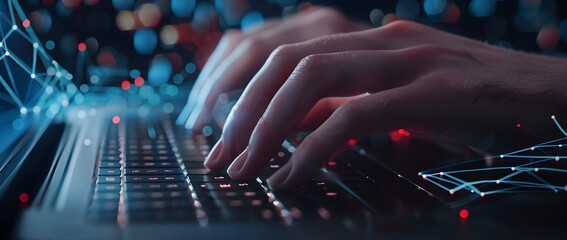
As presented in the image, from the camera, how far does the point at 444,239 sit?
21.0 inches

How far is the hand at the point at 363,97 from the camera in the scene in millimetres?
722

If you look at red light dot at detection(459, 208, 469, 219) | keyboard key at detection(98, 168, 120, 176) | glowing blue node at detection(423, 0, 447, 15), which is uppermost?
glowing blue node at detection(423, 0, 447, 15)

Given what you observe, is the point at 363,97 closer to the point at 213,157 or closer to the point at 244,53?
the point at 213,157

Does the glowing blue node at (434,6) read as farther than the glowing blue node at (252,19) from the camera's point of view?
No

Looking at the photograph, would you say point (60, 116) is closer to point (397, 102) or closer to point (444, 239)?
point (397, 102)

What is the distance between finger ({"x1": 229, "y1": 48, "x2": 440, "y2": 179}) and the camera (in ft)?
2.41

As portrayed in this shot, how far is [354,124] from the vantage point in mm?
716

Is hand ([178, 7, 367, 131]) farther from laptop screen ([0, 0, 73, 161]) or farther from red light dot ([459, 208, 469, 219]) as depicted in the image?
red light dot ([459, 208, 469, 219])

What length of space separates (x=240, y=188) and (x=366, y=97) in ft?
0.60

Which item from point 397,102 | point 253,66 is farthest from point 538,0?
point 397,102

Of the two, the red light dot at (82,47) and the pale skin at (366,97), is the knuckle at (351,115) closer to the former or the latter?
the pale skin at (366,97)

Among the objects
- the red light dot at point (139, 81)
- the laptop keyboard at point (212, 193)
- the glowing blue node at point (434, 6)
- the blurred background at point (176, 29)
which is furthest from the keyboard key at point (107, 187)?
the glowing blue node at point (434, 6)

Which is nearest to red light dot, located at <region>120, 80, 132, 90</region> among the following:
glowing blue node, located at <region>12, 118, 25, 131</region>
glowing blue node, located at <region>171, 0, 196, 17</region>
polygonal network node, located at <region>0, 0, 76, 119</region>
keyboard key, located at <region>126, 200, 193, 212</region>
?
glowing blue node, located at <region>171, 0, 196, 17</region>

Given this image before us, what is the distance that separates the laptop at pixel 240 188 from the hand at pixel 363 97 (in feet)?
0.11
